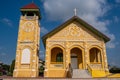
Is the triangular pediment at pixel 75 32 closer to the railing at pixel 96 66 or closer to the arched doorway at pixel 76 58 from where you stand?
the arched doorway at pixel 76 58

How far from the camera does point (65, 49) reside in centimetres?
2511

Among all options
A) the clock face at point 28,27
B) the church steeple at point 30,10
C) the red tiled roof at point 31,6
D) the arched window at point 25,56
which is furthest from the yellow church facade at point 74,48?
the red tiled roof at point 31,6

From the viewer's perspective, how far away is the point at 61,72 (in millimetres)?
24109

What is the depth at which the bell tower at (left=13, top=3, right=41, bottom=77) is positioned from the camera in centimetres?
2598

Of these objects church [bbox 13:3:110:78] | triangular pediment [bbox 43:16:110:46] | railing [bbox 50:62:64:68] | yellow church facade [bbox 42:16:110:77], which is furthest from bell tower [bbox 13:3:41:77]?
railing [bbox 50:62:64:68]

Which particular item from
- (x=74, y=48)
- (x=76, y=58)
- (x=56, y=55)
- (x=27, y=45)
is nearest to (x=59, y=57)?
(x=56, y=55)

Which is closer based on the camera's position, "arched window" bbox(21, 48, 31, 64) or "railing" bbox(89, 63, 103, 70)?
"railing" bbox(89, 63, 103, 70)

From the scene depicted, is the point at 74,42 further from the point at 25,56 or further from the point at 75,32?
the point at 25,56

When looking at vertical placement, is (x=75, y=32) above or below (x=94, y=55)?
above

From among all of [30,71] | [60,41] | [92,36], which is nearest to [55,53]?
[60,41]

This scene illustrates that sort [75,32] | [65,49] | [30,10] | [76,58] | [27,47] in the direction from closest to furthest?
[65,49], [75,32], [76,58], [27,47], [30,10]

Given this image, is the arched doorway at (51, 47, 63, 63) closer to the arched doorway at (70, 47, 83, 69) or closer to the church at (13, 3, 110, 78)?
the church at (13, 3, 110, 78)

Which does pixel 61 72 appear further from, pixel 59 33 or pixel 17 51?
pixel 17 51

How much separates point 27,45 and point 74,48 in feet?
25.8
